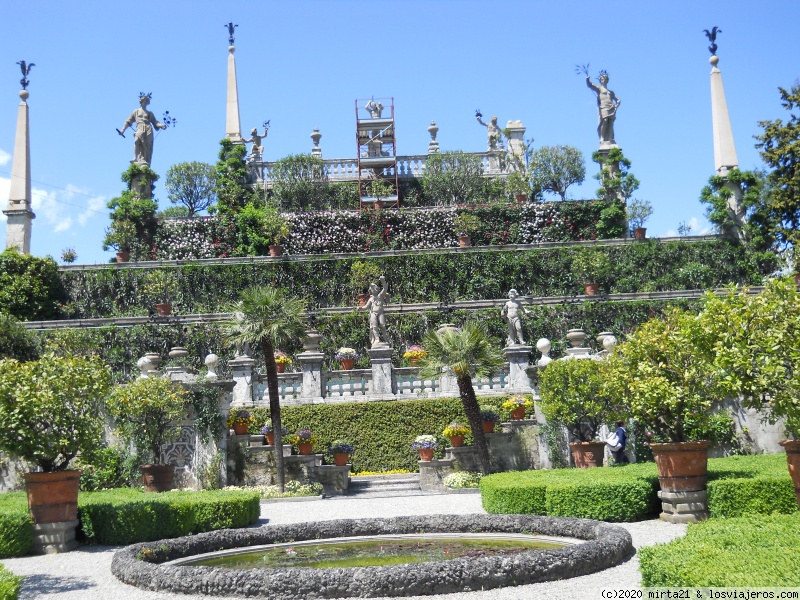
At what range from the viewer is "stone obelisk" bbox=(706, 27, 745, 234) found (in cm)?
3644

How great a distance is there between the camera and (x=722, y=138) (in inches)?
1526

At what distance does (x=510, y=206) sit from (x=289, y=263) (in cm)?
1125

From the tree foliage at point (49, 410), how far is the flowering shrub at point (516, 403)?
11411 mm

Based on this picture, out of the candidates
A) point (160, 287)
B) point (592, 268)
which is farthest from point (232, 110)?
point (592, 268)

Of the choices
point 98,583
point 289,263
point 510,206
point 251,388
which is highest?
point 510,206

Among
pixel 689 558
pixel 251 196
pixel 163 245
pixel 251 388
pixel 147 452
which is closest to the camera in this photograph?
pixel 689 558

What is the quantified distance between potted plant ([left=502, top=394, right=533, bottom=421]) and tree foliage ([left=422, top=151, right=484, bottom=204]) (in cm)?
2190

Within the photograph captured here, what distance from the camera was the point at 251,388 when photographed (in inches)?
932

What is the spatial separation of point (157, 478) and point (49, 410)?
19.6ft

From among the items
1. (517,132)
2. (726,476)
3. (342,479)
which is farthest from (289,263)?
(726,476)

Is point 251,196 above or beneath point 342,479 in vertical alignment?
above

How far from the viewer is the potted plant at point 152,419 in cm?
1841

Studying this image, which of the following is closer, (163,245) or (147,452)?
(147,452)

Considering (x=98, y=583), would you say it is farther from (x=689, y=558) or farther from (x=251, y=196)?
(x=251, y=196)
